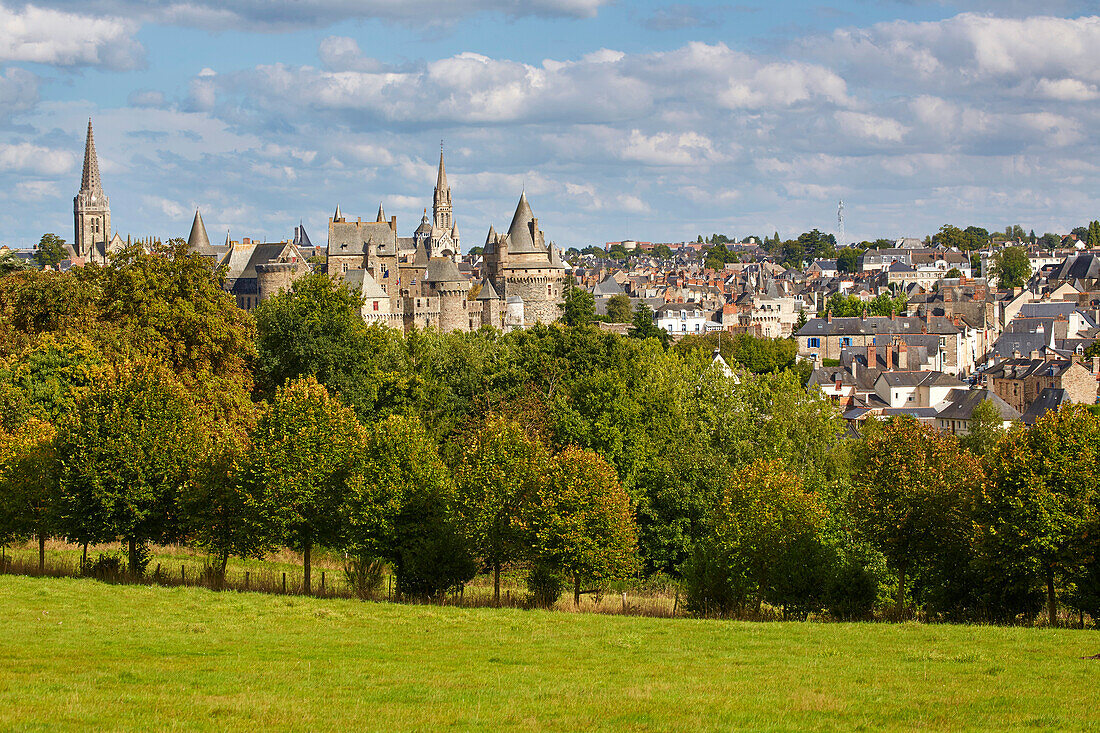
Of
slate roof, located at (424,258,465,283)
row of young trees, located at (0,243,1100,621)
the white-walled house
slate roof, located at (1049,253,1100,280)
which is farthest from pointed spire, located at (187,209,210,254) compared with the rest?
slate roof, located at (1049,253,1100,280)

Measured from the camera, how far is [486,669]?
68.0 feet

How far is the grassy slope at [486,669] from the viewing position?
16812 mm

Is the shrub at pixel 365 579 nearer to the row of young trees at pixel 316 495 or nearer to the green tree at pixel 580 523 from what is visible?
the row of young trees at pixel 316 495

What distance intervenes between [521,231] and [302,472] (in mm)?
89524

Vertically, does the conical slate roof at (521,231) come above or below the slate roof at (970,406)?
above

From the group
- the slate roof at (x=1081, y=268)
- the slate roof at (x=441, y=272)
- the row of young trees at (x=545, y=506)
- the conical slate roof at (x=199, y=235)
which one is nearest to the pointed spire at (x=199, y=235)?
the conical slate roof at (x=199, y=235)

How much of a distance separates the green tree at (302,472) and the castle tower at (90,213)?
546 ft

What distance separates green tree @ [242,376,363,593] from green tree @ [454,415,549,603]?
3042mm

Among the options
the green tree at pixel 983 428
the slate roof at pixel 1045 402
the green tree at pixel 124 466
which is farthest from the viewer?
the slate roof at pixel 1045 402

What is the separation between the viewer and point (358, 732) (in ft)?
51.6

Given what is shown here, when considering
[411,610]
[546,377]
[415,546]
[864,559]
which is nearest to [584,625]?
[411,610]

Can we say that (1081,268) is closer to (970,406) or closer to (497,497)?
(970,406)

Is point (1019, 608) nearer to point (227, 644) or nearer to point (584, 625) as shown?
point (584, 625)

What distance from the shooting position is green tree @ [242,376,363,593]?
3197cm
